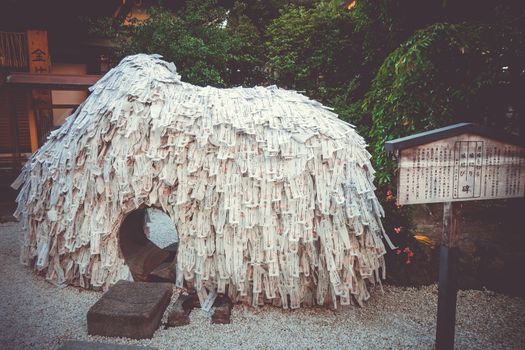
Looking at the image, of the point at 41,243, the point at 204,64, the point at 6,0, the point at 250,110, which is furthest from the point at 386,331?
the point at 6,0

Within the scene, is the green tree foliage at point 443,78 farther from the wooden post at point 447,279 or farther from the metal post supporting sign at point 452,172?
the wooden post at point 447,279

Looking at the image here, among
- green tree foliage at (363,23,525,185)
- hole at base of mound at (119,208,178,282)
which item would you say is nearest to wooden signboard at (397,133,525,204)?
green tree foliage at (363,23,525,185)

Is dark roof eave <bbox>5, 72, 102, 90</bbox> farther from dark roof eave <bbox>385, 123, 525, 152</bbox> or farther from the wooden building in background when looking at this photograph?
dark roof eave <bbox>385, 123, 525, 152</bbox>

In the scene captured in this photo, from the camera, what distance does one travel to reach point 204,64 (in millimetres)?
8602

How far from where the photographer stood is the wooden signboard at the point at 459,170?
10.0ft

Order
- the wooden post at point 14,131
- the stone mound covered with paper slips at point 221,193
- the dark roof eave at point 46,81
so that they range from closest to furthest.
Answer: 1. the stone mound covered with paper slips at point 221,193
2. the dark roof eave at point 46,81
3. the wooden post at point 14,131

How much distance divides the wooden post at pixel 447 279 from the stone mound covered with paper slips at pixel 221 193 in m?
0.99

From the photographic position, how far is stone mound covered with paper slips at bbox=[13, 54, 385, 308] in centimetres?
408

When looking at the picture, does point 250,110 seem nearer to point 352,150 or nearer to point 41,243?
point 352,150

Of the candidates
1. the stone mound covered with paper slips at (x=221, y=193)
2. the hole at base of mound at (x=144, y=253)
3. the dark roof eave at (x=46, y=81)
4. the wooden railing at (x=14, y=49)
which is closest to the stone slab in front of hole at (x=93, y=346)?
the stone mound covered with paper slips at (x=221, y=193)

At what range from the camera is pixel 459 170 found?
10.2 ft

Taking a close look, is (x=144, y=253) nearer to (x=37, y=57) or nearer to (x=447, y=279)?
(x=447, y=279)

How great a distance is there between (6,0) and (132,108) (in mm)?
6525

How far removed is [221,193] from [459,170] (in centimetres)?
234
